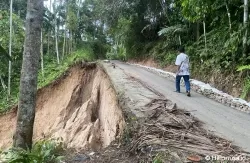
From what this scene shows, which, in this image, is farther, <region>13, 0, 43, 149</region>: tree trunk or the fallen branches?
<region>13, 0, 43, 149</region>: tree trunk

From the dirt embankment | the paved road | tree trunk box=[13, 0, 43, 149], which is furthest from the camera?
the dirt embankment

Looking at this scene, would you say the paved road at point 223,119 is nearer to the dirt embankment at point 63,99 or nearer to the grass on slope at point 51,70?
the dirt embankment at point 63,99

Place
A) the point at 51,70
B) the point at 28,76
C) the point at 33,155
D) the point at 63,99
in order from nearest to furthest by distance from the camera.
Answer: the point at 33,155, the point at 28,76, the point at 63,99, the point at 51,70

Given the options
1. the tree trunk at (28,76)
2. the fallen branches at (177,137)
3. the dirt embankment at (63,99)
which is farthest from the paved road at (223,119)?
the dirt embankment at (63,99)

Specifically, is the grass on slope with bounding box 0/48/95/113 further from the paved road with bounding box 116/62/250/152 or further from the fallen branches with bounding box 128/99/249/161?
the fallen branches with bounding box 128/99/249/161

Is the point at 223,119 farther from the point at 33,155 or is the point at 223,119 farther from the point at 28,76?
the point at 33,155

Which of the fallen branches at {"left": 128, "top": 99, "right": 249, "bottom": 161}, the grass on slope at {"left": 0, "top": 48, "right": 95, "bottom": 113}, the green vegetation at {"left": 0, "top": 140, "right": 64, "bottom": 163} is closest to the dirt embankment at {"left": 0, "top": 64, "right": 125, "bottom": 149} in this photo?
the grass on slope at {"left": 0, "top": 48, "right": 95, "bottom": 113}

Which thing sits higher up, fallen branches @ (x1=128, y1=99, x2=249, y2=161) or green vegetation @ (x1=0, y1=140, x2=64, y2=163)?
fallen branches @ (x1=128, y1=99, x2=249, y2=161)

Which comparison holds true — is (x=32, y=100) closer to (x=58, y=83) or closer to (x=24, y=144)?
(x=24, y=144)

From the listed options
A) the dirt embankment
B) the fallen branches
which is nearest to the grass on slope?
the dirt embankment

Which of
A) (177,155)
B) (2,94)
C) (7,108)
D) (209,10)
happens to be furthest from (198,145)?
(2,94)

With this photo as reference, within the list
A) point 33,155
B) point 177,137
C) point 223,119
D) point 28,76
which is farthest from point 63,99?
point 33,155

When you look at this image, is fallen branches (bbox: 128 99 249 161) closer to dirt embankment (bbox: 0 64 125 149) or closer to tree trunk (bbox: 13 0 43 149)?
tree trunk (bbox: 13 0 43 149)

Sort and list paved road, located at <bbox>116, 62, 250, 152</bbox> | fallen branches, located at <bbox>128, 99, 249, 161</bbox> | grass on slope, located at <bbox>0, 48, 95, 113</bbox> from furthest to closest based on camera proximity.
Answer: grass on slope, located at <bbox>0, 48, 95, 113</bbox>
paved road, located at <bbox>116, 62, 250, 152</bbox>
fallen branches, located at <bbox>128, 99, 249, 161</bbox>
